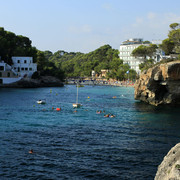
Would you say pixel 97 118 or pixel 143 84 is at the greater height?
pixel 143 84

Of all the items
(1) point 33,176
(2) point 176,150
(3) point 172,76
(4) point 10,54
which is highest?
(4) point 10,54

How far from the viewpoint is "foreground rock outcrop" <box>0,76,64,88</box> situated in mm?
141250

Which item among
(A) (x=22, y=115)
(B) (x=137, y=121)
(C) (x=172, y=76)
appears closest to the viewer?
(B) (x=137, y=121)

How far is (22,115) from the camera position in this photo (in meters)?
52.9

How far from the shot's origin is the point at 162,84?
65.7 meters

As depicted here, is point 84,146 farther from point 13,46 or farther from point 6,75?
point 13,46

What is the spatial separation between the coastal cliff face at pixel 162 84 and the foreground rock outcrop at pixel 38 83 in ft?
270

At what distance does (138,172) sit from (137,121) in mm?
25354

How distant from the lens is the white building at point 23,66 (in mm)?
149325

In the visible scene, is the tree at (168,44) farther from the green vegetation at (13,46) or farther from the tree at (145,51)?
the green vegetation at (13,46)

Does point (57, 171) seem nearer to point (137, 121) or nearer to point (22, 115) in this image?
point (137, 121)

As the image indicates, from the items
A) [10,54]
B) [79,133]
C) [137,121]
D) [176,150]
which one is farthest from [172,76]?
[10,54]

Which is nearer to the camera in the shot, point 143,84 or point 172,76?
point 172,76

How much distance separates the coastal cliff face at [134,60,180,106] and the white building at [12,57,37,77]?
88.9 m
